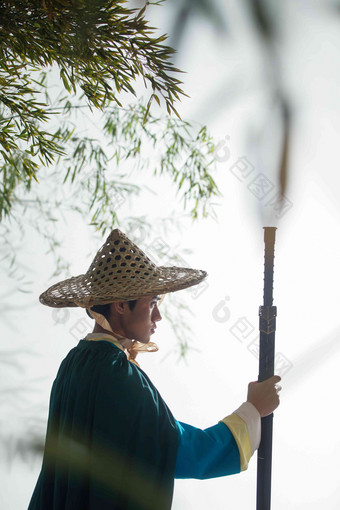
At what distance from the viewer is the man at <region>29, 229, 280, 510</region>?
1.53 meters

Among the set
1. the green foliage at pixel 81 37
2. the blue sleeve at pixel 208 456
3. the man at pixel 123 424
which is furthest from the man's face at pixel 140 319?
the green foliage at pixel 81 37

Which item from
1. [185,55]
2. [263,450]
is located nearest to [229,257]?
[185,55]

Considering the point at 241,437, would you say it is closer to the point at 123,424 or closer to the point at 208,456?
the point at 208,456

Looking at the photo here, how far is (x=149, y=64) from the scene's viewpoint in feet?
6.18

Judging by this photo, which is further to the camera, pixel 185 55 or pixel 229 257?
pixel 229 257

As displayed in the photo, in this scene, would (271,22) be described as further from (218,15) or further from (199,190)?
(199,190)

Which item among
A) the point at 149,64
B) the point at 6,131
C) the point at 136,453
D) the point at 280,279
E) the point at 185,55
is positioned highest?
the point at 185,55

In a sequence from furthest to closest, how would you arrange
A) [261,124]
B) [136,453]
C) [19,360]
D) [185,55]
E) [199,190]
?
1. [19,360]
2. [199,190]
3. [185,55]
4. [261,124]
5. [136,453]

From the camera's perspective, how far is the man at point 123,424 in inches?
60.2

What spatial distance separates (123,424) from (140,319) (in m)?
0.29

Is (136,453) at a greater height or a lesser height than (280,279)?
lesser

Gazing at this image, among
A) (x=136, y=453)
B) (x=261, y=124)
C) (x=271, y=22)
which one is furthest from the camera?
(x=261, y=124)

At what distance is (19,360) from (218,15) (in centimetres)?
201

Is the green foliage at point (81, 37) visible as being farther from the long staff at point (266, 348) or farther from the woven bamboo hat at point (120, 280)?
the long staff at point (266, 348)
